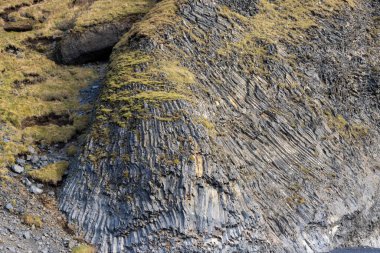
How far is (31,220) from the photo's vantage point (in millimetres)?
21672

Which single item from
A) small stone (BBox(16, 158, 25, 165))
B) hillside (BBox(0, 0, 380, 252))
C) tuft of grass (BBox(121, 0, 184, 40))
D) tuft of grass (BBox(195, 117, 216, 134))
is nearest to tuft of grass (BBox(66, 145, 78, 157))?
hillside (BBox(0, 0, 380, 252))

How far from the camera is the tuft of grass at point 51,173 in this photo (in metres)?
24.4

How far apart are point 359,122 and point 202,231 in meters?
16.5

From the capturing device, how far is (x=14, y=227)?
21125mm

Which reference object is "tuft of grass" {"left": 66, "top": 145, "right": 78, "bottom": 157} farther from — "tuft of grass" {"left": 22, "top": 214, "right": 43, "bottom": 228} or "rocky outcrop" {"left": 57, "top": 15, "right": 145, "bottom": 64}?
"rocky outcrop" {"left": 57, "top": 15, "right": 145, "bottom": 64}

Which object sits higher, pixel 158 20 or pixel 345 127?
pixel 158 20

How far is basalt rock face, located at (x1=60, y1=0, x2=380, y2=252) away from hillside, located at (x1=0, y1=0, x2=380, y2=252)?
86mm

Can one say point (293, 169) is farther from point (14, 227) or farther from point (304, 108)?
point (14, 227)

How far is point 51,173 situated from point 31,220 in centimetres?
377

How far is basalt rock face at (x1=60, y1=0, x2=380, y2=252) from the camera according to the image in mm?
22375

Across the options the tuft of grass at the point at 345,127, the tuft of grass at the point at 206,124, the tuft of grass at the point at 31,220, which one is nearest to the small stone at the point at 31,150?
the tuft of grass at the point at 31,220

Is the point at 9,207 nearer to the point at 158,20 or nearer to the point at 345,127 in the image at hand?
the point at 158,20

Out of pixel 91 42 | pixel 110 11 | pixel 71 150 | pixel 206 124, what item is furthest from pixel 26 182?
pixel 110 11

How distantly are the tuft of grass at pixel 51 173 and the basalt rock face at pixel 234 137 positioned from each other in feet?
2.45
